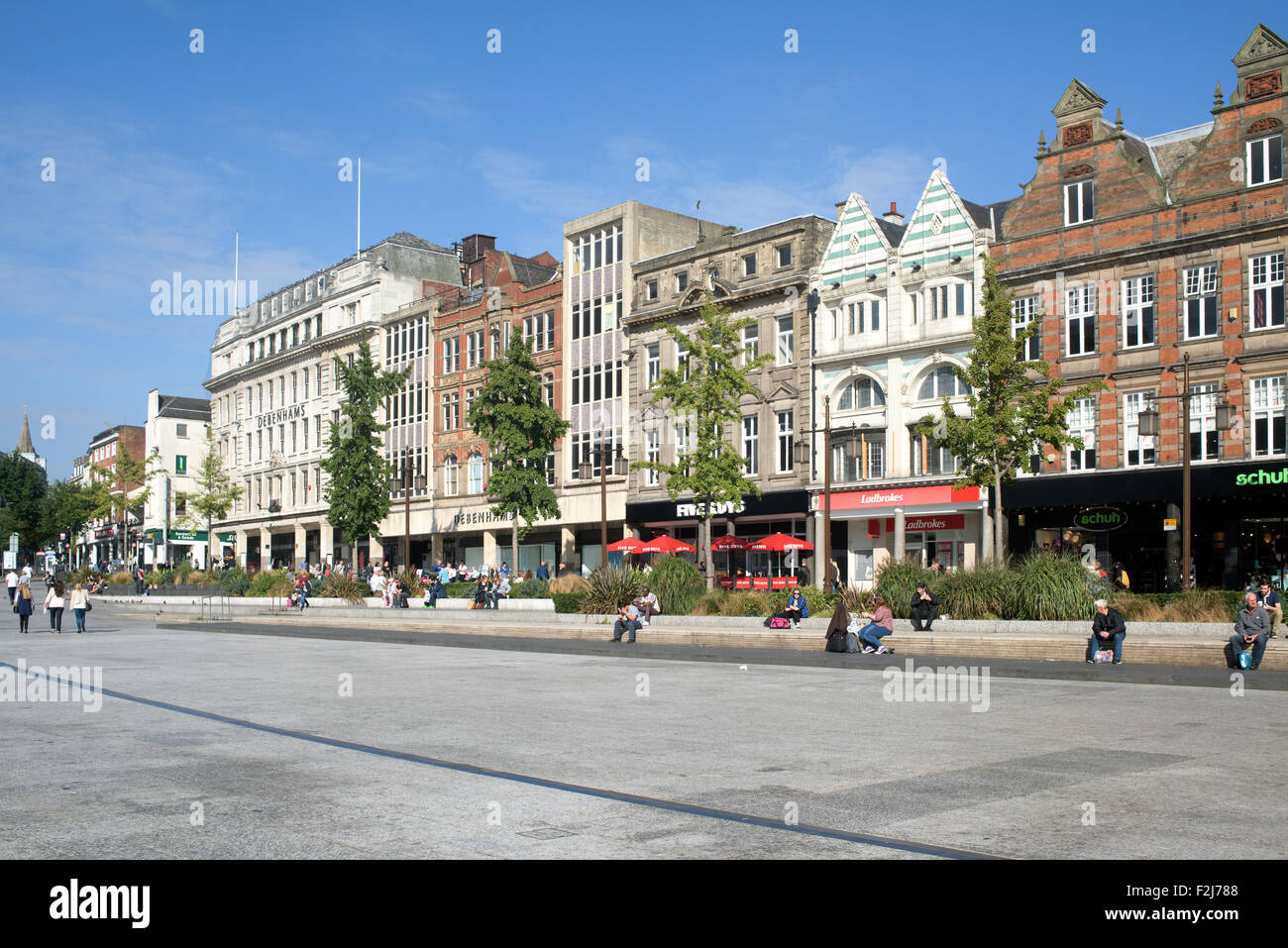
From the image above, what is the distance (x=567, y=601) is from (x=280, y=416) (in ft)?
186

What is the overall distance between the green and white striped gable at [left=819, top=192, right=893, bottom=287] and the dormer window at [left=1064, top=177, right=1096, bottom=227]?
7.44 meters

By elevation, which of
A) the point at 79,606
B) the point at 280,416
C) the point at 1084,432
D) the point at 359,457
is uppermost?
the point at 280,416

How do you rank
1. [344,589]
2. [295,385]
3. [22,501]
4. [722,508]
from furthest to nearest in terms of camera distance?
1. [22,501]
2. [295,385]
3. [722,508]
4. [344,589]

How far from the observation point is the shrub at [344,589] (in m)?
46.4

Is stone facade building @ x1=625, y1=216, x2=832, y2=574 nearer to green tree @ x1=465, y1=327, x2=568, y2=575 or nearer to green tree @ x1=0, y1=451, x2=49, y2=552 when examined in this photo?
green tree @ x1=465, y1=327, x2=568, y2=575

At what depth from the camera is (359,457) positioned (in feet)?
193

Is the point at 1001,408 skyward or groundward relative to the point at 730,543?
skyward

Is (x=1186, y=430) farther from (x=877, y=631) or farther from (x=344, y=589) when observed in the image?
(x=344, y=589)

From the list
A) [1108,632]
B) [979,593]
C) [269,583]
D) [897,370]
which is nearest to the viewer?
[1108,632]

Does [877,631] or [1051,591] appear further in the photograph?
[1051,591]

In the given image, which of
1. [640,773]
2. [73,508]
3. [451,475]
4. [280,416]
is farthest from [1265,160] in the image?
[73,508]

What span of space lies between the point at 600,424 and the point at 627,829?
1966 inches

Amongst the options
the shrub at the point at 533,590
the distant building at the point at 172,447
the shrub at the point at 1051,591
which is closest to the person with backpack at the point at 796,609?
the shrub at the point at 1051,591

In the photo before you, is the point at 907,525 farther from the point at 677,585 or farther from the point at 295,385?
the point at 295,385
